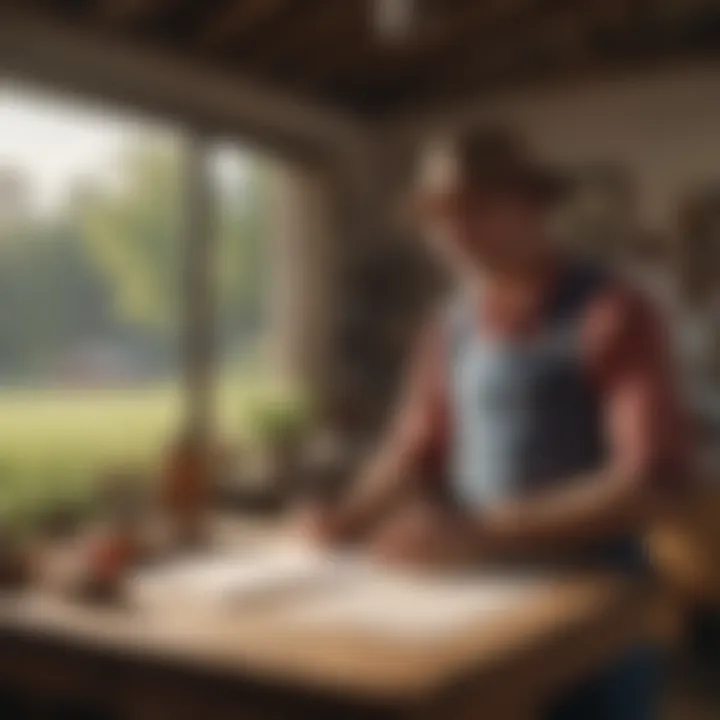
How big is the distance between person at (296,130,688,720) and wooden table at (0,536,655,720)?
0.15ft

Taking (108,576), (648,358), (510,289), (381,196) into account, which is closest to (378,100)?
(381,196)

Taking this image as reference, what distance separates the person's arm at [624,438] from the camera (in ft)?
3.33

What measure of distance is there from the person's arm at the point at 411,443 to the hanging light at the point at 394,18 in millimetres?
268

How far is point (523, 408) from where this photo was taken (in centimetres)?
105

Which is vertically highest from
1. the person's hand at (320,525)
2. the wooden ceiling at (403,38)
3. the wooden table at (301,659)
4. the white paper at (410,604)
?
the wooden ceiling at (403,38)

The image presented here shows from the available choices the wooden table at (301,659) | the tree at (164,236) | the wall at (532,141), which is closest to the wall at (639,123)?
the wall at (532,141)

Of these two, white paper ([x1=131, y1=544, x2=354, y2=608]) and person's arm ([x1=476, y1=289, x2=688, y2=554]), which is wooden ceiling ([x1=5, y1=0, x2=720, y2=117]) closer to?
person's arm ([x1=476, y1=289, x2=688, y2=554])

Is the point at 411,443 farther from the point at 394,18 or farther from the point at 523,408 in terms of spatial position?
the point at 394,18

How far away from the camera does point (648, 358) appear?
3.38 ft

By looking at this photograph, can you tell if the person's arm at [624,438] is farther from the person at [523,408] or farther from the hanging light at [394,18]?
the hanging light at [394,18]

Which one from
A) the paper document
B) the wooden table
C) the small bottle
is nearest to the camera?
the wooden table

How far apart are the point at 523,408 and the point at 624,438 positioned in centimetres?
9

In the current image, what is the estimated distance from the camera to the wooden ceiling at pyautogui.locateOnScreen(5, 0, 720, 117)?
1045 mm

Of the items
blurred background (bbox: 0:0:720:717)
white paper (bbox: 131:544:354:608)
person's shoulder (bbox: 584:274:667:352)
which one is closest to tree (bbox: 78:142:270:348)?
blurred background (bbox: 0:0:720:717)
